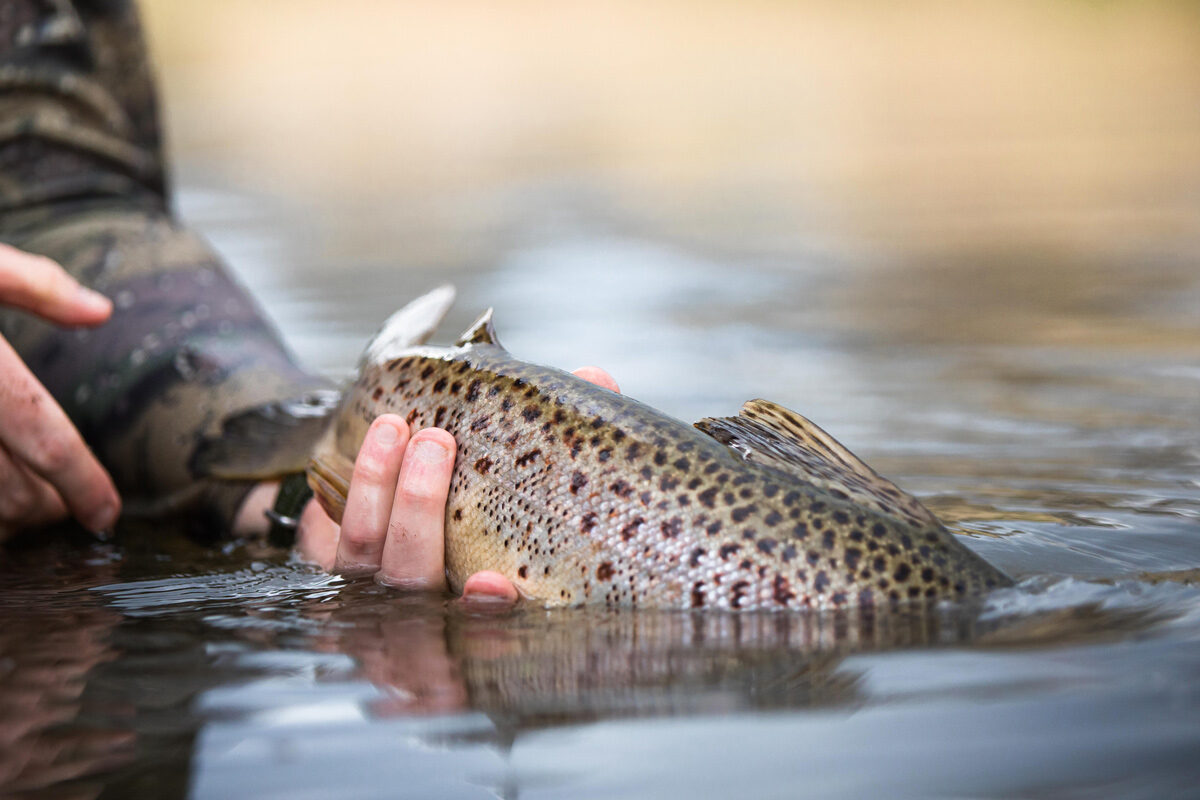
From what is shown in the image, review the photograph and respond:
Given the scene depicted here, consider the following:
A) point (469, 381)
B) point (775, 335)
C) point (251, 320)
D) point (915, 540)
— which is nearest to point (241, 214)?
point (775, 335)

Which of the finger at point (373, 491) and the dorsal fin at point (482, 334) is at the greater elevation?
the dorsal fin at point (482, 334)

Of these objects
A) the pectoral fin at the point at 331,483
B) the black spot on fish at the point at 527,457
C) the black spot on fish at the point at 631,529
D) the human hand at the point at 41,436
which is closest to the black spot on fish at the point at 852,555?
the black spot on fish at the point at 631,529

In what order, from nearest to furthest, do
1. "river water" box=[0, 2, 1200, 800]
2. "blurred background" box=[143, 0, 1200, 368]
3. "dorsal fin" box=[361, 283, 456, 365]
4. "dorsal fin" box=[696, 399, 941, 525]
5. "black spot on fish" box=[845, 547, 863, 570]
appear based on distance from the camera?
"river water" box=[0, 2, 1200, 800]
"black spot on fish" box=[845, 547, 863, 570]
"dorsal fin" box=[696, 399, 941, 525]
"dorsal fin" box=[361, 283, 456, 365]
"blurred background" box=[143, 0, 1200, 368]

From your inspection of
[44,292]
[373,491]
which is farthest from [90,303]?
[373,491]

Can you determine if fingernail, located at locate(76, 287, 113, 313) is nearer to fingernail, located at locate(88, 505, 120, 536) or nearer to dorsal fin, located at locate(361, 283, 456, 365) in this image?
fingernail, located at locate(88, 505, 120, 536)

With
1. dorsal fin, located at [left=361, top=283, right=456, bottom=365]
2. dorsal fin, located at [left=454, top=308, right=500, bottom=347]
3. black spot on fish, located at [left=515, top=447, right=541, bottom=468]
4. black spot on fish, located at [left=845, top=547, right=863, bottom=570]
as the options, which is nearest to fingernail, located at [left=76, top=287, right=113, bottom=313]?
dorsal fin, located at [left=361, top=283, right=456, bottom=365]

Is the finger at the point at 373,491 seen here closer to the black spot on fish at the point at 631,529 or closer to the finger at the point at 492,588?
the finger at the point at 492,588

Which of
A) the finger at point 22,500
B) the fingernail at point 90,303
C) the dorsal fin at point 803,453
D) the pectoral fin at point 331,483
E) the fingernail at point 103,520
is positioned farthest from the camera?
the fingernail at point 103,520
